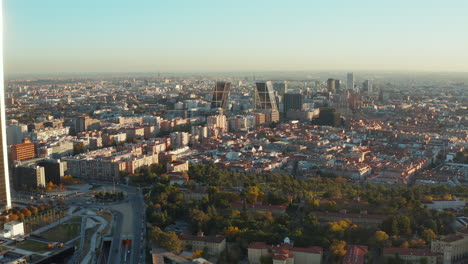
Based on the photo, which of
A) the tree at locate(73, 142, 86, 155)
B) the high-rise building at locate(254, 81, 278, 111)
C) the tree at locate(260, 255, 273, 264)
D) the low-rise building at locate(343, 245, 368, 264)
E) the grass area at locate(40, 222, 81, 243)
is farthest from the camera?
the high-rise building at locate(254, 81, 278, 111)

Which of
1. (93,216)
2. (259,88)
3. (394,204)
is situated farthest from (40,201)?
(259,88)

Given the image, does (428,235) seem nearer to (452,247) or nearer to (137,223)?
(452,247)

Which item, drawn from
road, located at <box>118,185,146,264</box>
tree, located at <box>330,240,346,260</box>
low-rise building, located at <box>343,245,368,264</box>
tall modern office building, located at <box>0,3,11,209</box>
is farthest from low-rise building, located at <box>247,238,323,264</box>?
tall modern office building, located at <box>0,3,11,209</box>

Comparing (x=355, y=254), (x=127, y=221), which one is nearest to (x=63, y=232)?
(x=127, y=221)

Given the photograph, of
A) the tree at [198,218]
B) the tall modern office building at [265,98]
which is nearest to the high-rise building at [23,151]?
the tree at [198,218]

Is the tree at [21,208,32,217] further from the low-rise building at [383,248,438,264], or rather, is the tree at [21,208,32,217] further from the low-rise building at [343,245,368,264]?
the low-rise building at [383,248,438,264]

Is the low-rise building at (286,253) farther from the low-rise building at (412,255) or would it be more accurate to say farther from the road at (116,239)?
the road at (116,239)
